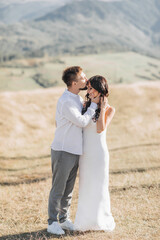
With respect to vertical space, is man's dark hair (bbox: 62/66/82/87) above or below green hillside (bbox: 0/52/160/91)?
above

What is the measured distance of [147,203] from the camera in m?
5.77

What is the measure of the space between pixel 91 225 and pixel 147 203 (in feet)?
6.36

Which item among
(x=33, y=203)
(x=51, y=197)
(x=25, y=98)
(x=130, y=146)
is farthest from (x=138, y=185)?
(x=25, y=98)

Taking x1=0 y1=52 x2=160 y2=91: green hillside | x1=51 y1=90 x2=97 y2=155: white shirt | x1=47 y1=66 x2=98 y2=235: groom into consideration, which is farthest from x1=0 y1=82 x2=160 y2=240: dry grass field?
x1=0 y1=52 x2=160 y2=91: green hillside

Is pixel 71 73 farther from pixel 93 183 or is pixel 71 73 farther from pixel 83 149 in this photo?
pixel 93 183

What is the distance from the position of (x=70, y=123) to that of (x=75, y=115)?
19 cm

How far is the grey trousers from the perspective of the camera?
400 cm

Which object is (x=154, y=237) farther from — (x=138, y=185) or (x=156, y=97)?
(x=156, y=97)

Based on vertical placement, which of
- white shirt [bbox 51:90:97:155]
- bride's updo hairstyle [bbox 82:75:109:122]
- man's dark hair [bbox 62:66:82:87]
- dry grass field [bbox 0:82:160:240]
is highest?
man's dark hair [bbox 62:66:82:87]

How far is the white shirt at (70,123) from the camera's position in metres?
3.85

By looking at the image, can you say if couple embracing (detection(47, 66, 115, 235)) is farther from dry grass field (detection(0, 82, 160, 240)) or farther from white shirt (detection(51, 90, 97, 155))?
dry grass field (detection(0, 82, 160, 240))

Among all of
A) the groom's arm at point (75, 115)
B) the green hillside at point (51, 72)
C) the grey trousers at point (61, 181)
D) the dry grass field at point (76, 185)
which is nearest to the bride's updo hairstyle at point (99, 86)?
the groom's arm at point (75, 115)

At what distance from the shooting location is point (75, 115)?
381cm

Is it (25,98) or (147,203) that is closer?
(147,203)
